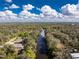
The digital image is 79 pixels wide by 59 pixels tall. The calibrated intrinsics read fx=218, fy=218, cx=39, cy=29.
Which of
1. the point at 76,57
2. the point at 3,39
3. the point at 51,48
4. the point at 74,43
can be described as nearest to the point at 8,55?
the point at 51,48

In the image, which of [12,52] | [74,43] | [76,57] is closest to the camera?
[76,57]

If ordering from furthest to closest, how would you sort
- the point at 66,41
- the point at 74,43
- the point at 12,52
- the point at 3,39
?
1. the point at 3,39
2. the point at 66,41
3. the point at 74,43
4. the point at 12,52

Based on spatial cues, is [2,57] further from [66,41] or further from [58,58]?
[66,41]

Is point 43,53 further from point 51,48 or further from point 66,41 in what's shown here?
point 66,41

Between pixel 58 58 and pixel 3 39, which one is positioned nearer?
pixel 58 58

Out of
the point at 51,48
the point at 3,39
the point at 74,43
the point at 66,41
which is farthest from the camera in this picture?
the point at 3,39

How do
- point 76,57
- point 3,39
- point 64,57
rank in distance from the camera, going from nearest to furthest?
point 64,57 < point 76,57 < point 3,39

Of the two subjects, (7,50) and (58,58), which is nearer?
(58,58)

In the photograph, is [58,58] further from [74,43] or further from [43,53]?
[74,43]

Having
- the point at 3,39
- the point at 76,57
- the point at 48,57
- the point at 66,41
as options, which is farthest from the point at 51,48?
the point at 3,39
